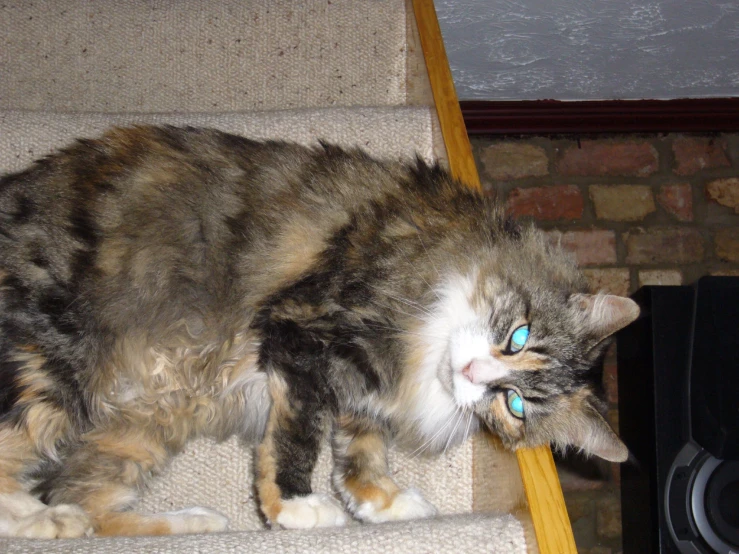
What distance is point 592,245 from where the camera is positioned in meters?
2.88

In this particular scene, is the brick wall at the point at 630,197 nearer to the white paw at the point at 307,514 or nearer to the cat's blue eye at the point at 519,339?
the cat's blue eye at the point at 519,339

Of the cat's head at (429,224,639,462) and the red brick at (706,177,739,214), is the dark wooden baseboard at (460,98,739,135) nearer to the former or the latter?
the red brick at (706,177,739,214)

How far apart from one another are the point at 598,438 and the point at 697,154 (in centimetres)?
205

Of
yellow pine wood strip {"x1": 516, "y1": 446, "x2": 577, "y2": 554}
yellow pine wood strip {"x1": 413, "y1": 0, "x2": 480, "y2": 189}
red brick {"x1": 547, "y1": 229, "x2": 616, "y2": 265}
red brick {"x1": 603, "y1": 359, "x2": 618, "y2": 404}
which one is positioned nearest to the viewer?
yellow pine wood strip {"x1": 516, "y1": 446, "x2": 577, "y2": 554}

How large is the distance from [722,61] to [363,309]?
2.13 metres

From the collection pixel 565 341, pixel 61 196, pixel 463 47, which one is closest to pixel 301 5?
pixel 463 47

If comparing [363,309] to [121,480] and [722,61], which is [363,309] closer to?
[121,480]

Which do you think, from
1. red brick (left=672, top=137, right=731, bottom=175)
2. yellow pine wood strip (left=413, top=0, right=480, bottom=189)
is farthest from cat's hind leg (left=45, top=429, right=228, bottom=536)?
red brick (left=672, top=137, right=731, bottom=175)

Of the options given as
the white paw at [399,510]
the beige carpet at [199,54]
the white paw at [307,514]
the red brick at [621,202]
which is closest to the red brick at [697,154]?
the red brick at [621,202]

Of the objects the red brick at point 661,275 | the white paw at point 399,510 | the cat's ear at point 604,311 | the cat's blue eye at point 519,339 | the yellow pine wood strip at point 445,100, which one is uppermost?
the yellow pine wood strip at point 445,100

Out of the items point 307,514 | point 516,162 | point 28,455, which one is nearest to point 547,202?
point 516,162

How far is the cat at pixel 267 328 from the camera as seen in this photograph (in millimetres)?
1299

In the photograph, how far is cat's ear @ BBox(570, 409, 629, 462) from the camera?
1.36 m

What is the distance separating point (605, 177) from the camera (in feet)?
9.61
